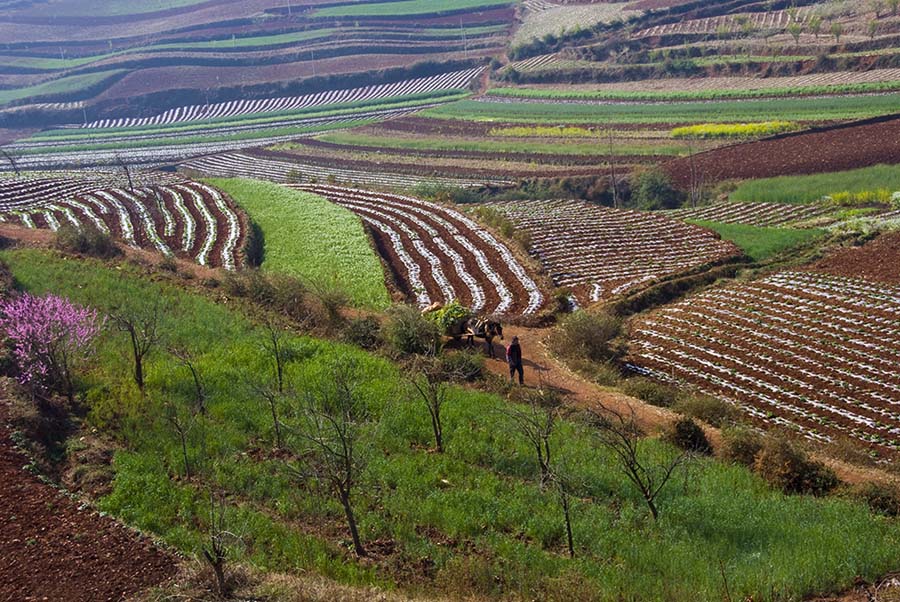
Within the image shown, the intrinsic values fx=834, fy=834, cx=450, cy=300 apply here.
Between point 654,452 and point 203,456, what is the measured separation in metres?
10.5

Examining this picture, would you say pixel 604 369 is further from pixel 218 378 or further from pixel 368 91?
pixel 368 91

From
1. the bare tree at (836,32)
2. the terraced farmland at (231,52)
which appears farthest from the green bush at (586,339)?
the terraced farmland at (231,52)

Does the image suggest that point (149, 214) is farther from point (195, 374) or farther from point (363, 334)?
point (195, 374)

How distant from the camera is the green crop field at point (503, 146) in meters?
74.6

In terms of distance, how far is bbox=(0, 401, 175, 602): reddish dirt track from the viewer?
14016 millimetres

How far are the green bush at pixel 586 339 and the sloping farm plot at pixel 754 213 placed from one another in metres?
25.2

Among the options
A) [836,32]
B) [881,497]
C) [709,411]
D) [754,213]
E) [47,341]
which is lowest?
[754,213]

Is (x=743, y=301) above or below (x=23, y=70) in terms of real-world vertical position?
below

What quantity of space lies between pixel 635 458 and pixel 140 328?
15.6 metres

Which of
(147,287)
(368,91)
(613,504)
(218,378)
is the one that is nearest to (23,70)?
(368,91)

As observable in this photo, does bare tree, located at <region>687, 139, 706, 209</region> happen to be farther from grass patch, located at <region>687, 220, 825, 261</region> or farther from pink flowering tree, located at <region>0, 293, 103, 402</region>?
pink flowering tree, located at <region>0, 293, 103, 402</region>

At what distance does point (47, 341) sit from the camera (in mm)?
21906

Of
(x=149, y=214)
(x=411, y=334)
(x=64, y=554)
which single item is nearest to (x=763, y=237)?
(x=411, y=334)

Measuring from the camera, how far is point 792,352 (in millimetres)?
27562
